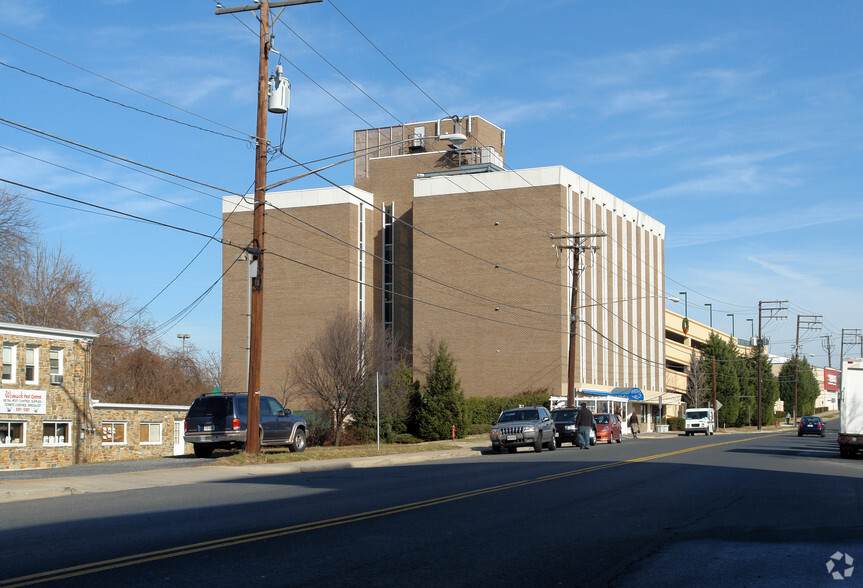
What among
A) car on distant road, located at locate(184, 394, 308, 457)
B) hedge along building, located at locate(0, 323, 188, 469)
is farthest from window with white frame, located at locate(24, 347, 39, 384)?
car on distant road, located at locate(184, 394, 308, 457)

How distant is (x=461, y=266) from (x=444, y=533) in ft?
195

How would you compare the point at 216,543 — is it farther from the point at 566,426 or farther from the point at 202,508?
the point at 566,426

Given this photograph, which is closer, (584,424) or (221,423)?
(221,423)

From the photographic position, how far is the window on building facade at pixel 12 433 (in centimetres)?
2986

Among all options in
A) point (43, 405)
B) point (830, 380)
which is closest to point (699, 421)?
point (43, 405)

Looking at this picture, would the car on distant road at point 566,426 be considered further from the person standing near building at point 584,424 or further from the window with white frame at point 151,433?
the window with white frame at point 151,433

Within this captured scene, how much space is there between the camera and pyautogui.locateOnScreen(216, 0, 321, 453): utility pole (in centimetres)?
2402

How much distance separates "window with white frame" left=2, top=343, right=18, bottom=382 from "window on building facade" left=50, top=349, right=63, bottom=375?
1664mm

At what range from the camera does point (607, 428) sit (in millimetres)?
44188

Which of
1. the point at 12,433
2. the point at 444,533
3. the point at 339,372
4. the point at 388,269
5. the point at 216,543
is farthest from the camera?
the point at 388,269

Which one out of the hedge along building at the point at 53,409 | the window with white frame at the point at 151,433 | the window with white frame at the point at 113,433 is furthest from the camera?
the window with white frame at the point at 151,433

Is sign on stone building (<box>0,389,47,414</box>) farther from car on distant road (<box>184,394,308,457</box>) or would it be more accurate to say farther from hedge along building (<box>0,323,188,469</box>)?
car on distant road (<box>184,394,308,457</box>)

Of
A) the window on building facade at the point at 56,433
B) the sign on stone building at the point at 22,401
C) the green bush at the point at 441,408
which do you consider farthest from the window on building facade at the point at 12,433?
the green bush at the point at 441,408

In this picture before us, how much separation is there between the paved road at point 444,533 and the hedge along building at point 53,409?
1555cm
